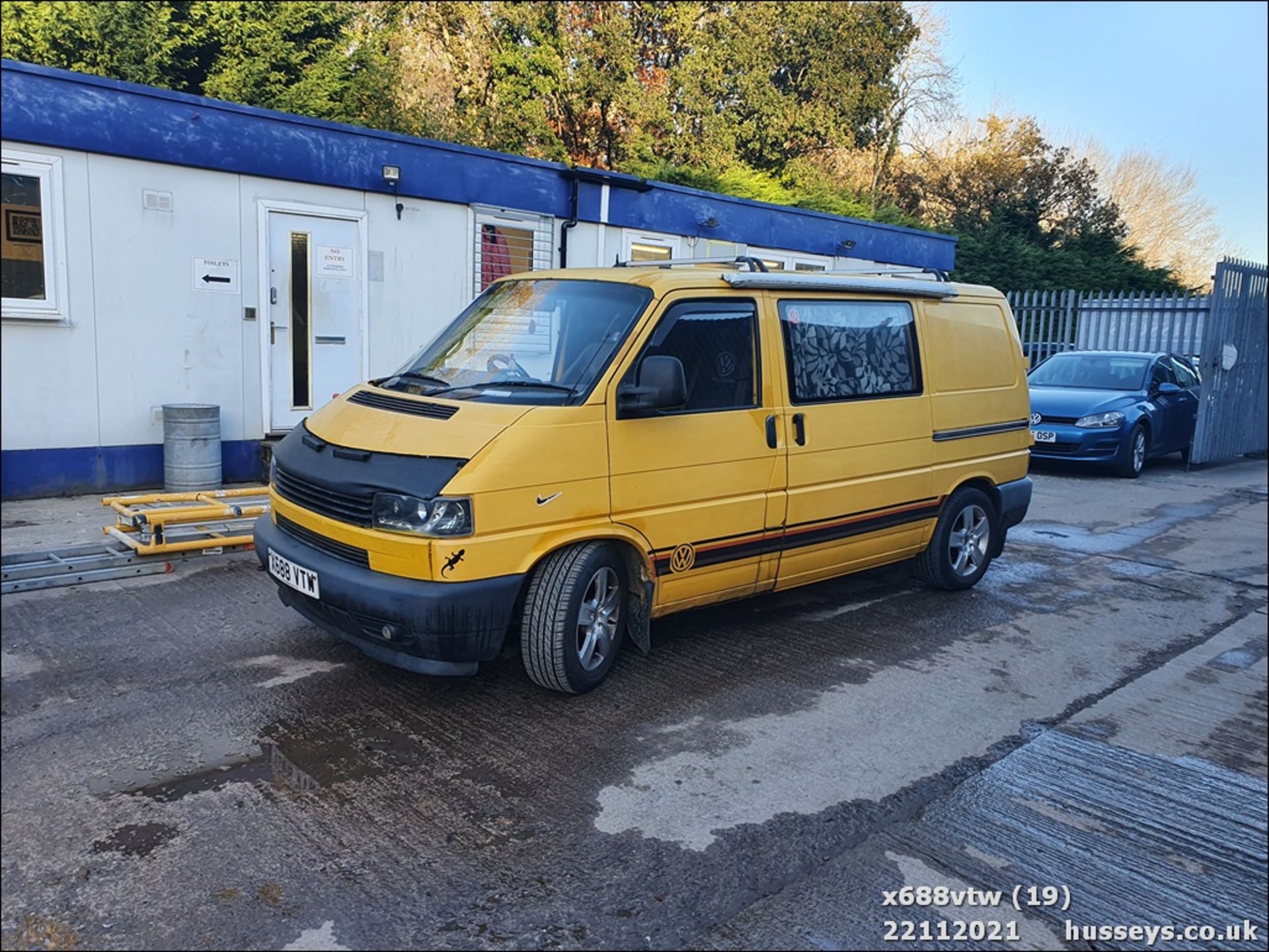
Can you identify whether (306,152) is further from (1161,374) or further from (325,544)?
(1161,374)

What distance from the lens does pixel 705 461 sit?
5.07m

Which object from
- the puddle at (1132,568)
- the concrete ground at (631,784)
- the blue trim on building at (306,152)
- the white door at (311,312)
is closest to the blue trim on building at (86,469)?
the white door at (311,312)

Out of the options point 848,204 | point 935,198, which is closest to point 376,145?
point 848,204

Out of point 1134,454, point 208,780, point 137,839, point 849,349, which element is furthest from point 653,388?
point 1134,454

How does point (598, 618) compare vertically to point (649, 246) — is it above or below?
below

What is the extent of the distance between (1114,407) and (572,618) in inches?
422

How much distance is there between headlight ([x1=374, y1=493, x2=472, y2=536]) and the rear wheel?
36.4 ft

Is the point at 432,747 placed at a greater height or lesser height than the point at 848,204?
lesser

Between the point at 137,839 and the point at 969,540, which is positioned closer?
the point at 137,839

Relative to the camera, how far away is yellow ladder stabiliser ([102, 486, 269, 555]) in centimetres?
668

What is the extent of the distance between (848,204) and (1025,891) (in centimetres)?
2200

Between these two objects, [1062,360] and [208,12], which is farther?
[208,12]

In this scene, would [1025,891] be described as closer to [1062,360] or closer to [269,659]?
[269,659]

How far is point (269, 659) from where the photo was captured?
5086 mm
